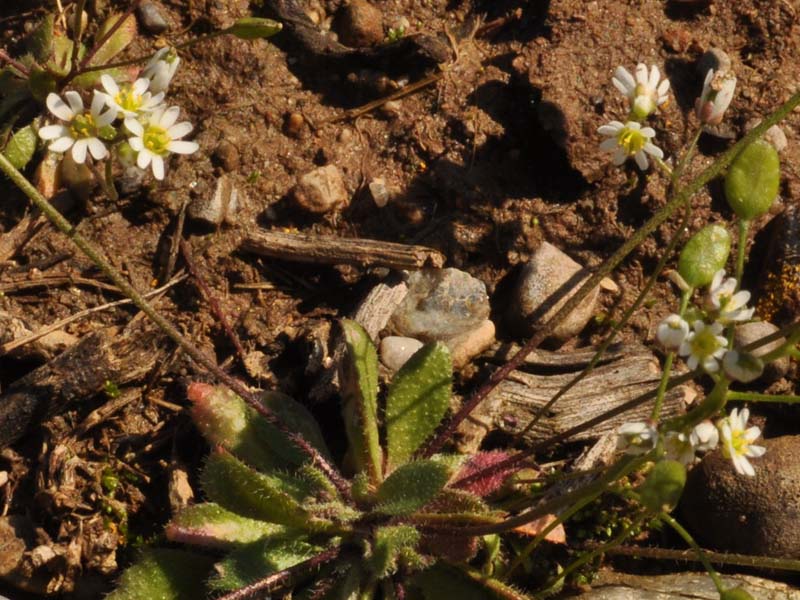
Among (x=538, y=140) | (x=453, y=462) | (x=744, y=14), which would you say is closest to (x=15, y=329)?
(x=453, y=462)

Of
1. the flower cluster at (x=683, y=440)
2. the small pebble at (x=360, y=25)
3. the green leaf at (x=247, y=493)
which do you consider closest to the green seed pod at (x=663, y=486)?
the flower cluster at (x=683, y=440)

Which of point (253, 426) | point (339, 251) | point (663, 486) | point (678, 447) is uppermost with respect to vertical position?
point (663, 486)

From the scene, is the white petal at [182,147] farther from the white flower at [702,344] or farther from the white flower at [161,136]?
the white flower at [702,344]

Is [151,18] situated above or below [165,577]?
above

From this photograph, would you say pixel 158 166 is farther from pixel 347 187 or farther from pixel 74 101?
pixel 347 187

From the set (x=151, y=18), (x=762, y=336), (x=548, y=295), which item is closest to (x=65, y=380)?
(x=151, y=18)

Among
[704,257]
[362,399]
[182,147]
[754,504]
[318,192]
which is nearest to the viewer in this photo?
[704,257]

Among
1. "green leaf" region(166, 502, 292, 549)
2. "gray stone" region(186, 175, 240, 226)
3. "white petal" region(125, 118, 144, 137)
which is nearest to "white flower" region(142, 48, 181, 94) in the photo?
"white petal" region(125, 118, 144, 137)
